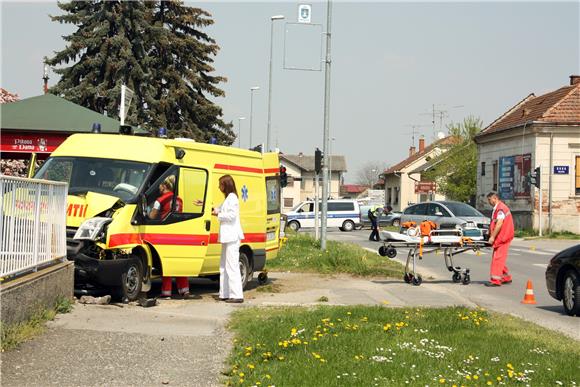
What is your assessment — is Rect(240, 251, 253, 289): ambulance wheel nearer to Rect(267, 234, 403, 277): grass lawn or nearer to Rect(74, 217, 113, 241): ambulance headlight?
Rect(74, 217, 113, 241): ambulance headlight

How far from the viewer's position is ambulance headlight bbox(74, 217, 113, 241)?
11156 millimetres

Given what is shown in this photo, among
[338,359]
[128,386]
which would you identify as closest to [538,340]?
[338,359]

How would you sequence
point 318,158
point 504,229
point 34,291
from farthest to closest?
1. point 318,158
2. point 504,229
3. point 34,291

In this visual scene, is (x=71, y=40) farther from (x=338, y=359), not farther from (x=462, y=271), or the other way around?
(x=338, y=359)

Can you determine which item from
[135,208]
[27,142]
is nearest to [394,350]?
[135,208]

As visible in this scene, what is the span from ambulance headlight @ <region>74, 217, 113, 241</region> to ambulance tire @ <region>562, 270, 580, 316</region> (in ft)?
22.5

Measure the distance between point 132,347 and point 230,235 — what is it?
4.65 m

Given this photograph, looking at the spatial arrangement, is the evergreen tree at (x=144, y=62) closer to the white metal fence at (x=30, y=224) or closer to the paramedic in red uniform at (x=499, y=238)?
the paramedic in red uniform at (x=499, y=238)

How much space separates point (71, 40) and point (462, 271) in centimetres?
3104

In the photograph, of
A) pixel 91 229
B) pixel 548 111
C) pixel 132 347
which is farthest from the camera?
pixel 548 111

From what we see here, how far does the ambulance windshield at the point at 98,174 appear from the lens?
1212 cm

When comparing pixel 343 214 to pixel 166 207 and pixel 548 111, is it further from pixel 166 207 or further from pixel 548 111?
pixel 166 207

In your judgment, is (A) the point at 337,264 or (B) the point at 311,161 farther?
(B) the point at 311,161

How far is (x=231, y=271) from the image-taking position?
12.5 metres
